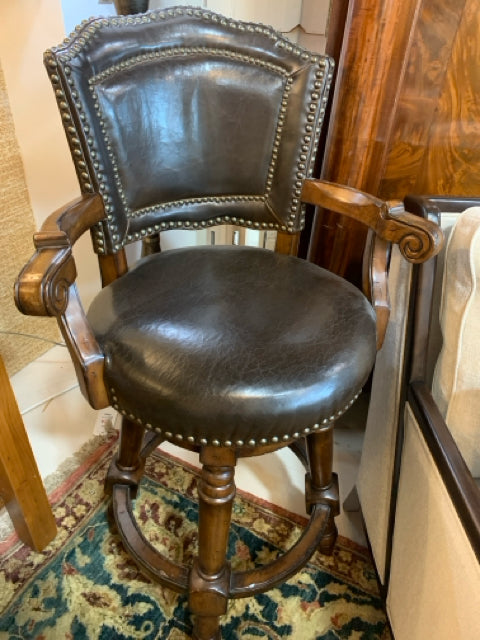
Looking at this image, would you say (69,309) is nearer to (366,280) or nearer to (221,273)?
(221,273)

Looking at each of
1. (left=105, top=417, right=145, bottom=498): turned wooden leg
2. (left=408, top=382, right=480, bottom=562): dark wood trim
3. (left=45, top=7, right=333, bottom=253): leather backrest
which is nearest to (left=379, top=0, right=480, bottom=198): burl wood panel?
(left=45, top=7, right=333, bottom=253): leather backrest

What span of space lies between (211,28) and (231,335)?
571 millimetres

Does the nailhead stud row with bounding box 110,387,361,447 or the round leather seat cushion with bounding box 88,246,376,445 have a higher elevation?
the round leather seat cushion with bounding box 88,246,376,445

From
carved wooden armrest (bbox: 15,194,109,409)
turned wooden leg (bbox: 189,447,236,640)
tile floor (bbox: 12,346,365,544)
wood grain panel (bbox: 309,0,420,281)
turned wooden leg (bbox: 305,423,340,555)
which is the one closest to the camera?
carved wooden armrest (bbox: 15,194,109,409)

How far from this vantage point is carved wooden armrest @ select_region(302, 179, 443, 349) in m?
0.70

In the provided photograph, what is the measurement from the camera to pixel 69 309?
0.63m

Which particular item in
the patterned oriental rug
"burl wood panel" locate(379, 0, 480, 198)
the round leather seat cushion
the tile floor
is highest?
"burl wood panel" locate(379, 0, 480, 198)

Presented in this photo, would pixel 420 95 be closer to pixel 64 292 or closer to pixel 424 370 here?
pixel 424 370

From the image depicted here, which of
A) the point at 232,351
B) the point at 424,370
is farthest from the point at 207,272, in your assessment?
the point at 424,370

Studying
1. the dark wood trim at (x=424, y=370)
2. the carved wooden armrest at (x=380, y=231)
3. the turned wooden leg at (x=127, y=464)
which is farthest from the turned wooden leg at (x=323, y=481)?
the turned wooden leg at (x=127, y=464)

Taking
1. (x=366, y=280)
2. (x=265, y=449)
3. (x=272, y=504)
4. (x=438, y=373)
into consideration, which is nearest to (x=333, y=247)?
(x=366, y=280)

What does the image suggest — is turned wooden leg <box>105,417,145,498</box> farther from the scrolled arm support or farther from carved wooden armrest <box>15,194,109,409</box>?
the scrolled arm support

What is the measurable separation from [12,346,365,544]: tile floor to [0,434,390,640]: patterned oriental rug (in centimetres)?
6

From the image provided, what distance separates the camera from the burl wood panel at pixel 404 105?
84cm
